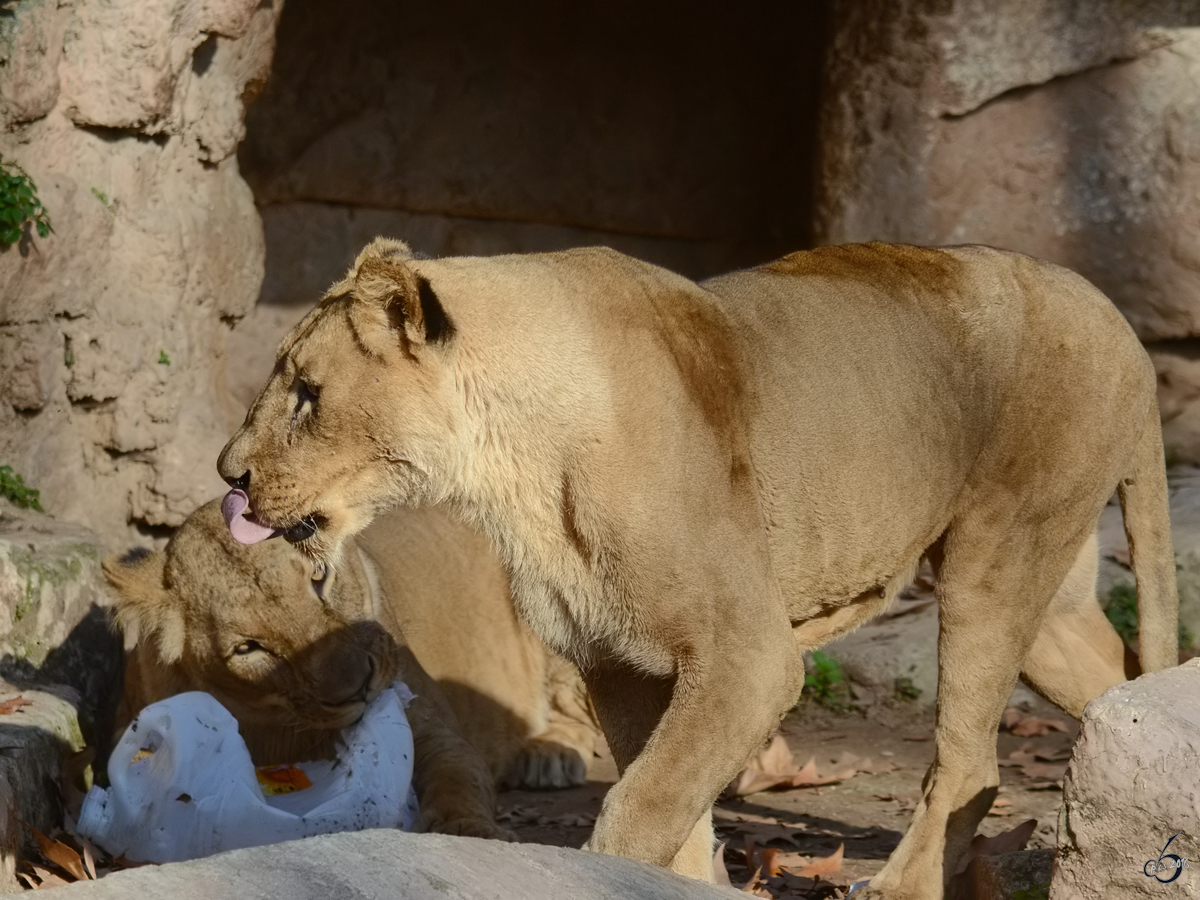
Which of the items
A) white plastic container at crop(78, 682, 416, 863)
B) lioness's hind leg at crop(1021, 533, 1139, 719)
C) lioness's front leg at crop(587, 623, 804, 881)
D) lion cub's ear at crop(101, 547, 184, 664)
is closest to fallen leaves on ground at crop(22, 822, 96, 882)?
white plastic container at crop(78, 682, 416, 863)

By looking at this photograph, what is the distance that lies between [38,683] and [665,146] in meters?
5.99

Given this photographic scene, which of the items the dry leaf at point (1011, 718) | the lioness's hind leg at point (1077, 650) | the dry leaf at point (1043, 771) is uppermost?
the lioness's hind leg at point (1077, 650)

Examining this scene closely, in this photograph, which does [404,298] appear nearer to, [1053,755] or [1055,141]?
[1053,755]

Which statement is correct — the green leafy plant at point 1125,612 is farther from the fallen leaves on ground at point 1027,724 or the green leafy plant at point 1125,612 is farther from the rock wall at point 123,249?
the rock wall at point 123,249

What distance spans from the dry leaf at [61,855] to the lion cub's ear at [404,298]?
1787 millimetres

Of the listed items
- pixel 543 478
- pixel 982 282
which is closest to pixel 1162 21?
pixel 982 282

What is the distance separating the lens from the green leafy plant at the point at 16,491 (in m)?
5.75

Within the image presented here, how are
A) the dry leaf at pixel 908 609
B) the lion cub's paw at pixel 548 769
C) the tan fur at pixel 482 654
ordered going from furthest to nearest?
the dry leaf at pixel 908 609, the lion cub's paw at pixel 548 769, the tan fur at pixel 482 654

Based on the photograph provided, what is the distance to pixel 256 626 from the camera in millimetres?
4582

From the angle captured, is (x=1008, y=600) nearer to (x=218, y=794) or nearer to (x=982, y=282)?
(x=982, y=282)

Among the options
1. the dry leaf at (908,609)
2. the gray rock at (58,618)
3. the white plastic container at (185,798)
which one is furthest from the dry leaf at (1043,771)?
the gray rock at (58,618)

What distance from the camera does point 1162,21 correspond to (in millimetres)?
7367

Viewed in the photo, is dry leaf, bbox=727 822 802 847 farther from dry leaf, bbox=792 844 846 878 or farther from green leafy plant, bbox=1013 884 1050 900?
green leafy plant, bbox=1013 884 1050 900

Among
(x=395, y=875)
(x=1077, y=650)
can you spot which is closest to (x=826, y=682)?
(x=1077, y=650)
